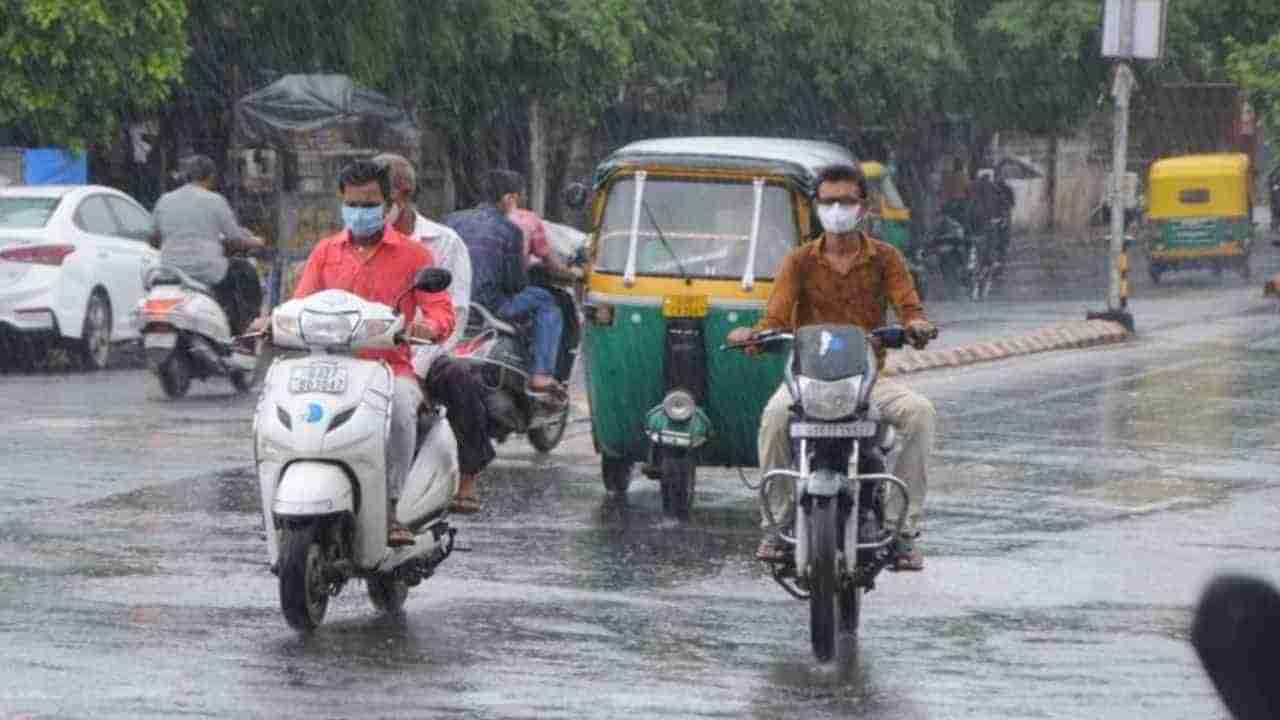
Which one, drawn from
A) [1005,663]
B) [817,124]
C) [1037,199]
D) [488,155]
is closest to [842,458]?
[1005,663]

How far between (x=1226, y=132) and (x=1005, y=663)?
62.7 m

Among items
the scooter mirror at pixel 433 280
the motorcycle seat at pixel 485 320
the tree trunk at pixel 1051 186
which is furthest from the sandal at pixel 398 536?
the tree trunk at pixel 1051 186

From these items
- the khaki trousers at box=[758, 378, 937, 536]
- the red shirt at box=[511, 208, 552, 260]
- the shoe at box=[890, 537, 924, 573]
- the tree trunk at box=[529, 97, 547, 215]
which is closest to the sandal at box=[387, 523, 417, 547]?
the khaki trousers at box=[758, 378, 937, 536]

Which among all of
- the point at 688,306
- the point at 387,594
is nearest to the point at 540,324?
the point at 688,306

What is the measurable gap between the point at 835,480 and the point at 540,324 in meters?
6.24

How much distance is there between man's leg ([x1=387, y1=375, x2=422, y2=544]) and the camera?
26.9 feet

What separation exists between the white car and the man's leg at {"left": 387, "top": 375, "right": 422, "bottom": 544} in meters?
12.4

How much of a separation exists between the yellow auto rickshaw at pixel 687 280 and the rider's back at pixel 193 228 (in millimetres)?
6389

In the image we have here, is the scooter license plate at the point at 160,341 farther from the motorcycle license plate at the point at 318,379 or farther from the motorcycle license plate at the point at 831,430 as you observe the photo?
the motorcycle license plate at the point at 831,430

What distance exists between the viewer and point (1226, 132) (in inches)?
2694

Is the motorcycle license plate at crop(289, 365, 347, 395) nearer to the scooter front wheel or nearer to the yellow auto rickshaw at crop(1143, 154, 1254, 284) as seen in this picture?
the scooter front wheel

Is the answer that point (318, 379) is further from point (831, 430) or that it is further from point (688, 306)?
point (688, 306)

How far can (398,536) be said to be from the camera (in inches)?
319

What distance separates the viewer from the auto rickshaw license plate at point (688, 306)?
39.7ft
